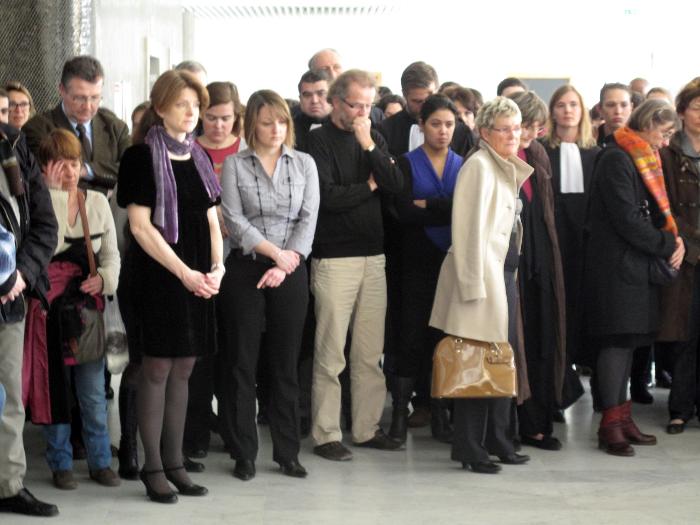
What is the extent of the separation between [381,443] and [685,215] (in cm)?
181

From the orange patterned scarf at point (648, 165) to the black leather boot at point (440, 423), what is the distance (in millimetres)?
1330

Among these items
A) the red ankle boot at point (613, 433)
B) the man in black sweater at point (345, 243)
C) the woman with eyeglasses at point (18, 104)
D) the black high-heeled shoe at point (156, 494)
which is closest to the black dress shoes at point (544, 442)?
the red ankle boot at point (613, 433)

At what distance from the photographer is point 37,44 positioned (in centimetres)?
675

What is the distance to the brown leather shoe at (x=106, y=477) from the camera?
16.4 ft

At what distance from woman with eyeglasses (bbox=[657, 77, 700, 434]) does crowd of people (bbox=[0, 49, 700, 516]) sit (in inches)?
0.4

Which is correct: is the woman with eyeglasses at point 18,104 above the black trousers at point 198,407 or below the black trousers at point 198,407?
above

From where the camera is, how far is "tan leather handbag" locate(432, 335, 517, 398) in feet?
16.9

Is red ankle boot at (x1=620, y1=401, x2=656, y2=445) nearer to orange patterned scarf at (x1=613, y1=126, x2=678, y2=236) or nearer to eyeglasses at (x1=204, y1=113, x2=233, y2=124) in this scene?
orange patterned scarf at (x1=613, y1=126, x2=678, y2=236)

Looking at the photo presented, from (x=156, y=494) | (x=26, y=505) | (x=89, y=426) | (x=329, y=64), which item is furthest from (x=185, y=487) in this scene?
(x=329, y=64)

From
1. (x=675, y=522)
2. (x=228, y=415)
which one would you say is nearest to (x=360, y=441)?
(x=228, y=415)

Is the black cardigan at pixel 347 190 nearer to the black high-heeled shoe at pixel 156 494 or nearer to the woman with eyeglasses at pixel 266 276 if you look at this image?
the woman with eyeglasses at pixel 266 276

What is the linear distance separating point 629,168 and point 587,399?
1.65 m

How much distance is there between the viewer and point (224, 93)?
17.6ft

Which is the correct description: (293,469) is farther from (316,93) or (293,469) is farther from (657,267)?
(316,93)
